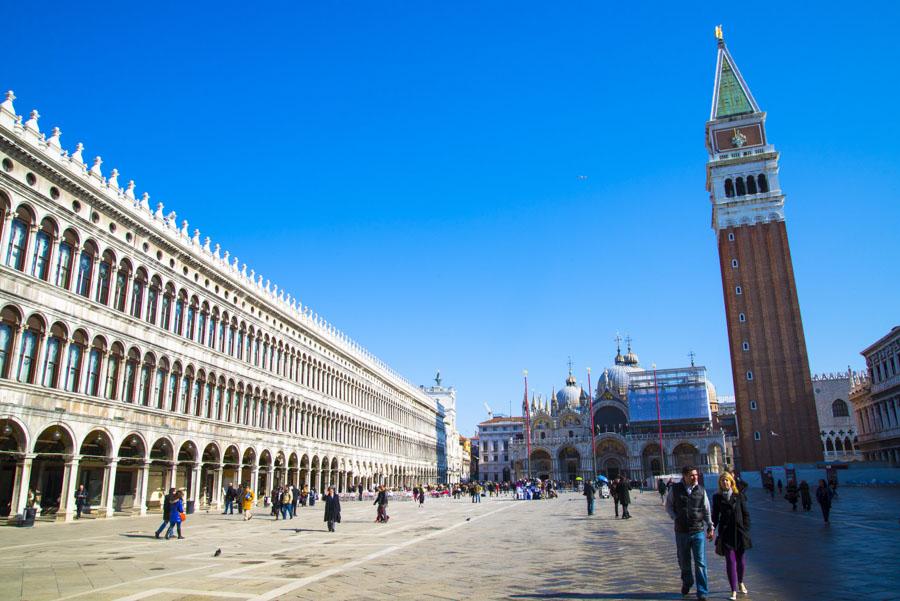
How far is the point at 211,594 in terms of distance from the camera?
9391mm

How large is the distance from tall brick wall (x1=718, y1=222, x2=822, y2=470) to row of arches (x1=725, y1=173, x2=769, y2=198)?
447 centimetres

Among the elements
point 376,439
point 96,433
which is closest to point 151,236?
point 96,433

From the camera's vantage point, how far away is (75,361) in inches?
982

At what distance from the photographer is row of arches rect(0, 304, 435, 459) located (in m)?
22.6

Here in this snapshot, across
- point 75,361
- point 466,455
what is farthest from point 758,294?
point 466,455

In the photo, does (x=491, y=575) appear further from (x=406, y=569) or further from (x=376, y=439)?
(x=376, y=439)

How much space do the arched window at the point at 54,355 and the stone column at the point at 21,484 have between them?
107 inches

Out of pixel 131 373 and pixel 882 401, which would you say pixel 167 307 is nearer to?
pixel 131 373

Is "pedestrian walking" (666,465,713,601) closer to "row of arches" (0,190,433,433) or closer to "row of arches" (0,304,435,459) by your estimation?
"row of arches" (0,304,435,459)

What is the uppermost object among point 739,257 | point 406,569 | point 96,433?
point 739,257

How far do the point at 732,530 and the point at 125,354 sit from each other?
26.0 metres

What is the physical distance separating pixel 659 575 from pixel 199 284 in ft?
97.9

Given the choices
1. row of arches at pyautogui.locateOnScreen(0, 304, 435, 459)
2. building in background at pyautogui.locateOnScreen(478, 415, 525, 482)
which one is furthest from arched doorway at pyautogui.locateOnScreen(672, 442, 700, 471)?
row of arches at pyautogui.locateOnScreen(0, 304, 435, 459)

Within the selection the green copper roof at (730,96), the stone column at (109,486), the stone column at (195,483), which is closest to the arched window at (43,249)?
the stone column at (109,486)
